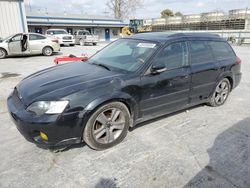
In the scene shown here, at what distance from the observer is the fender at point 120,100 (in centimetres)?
251

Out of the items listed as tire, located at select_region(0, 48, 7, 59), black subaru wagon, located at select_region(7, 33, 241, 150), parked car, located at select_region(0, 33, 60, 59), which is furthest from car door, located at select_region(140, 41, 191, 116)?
tire, located at select_region(0, 48, 7, 59)

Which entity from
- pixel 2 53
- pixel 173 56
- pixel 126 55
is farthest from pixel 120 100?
pixel 2 53

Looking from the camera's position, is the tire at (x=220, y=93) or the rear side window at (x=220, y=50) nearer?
the rear side window at (x=220, y=50)

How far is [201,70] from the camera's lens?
3717 millimetres

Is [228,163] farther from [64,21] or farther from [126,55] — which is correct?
[64,21]

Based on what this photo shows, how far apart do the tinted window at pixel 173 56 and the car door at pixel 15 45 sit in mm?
11184

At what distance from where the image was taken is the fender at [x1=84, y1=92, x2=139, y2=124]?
251 cm

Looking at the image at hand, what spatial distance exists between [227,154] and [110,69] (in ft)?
6.89

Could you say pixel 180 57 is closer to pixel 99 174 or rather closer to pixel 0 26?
pixel 99 174

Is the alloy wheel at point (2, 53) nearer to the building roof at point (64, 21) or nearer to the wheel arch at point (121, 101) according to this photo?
the wheel arch at point (121, 101)

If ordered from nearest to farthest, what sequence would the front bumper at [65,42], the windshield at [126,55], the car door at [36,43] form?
the windshield at [126,55], the car door at [36,43], the front bumper at [65,42]

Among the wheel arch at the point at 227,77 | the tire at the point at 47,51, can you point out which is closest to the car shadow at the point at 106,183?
the wheel arch at the point at 227,77

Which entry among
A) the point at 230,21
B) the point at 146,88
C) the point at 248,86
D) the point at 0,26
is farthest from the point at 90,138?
the point at 230,21

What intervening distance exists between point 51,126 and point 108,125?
785 millimetres
